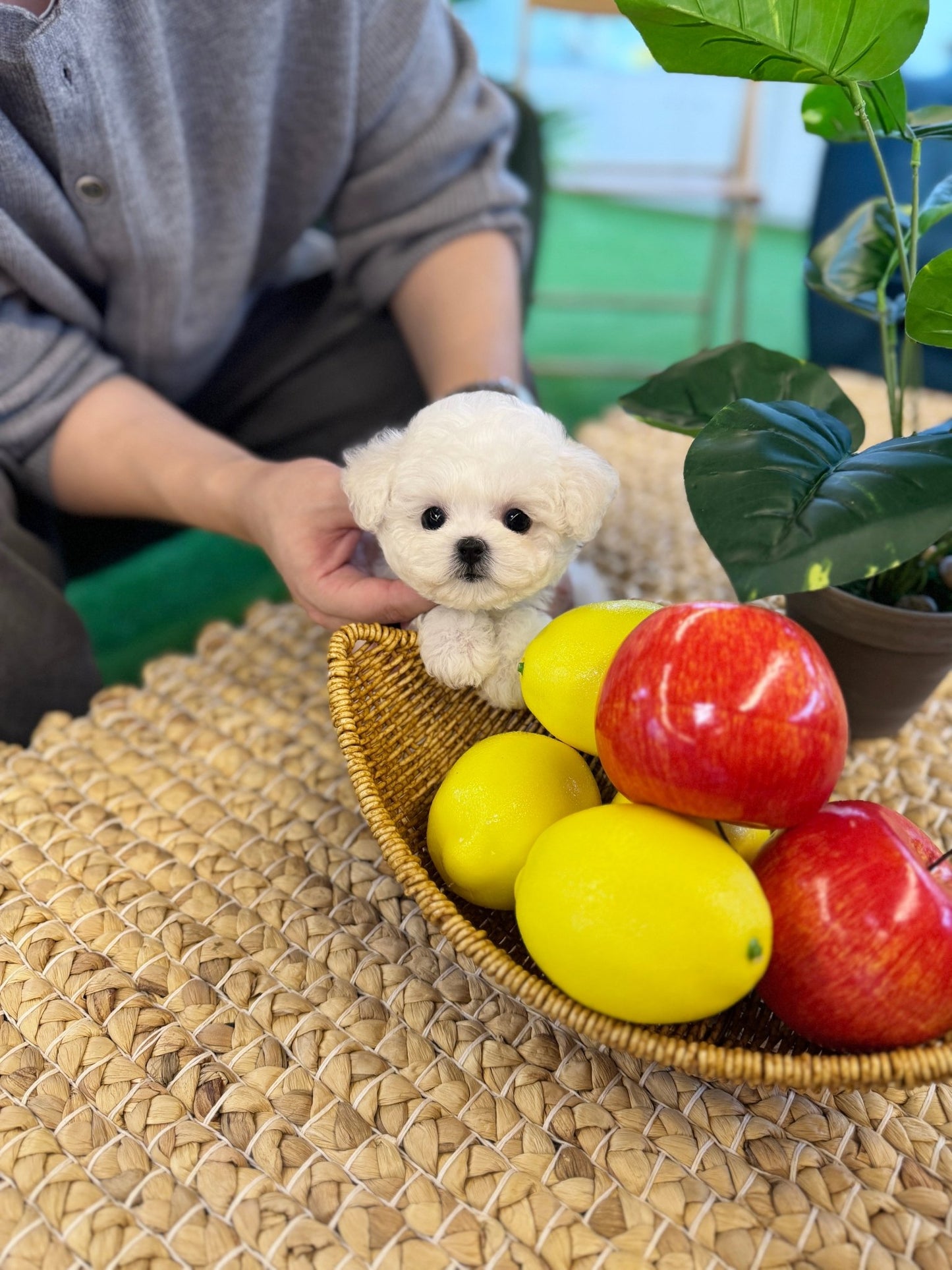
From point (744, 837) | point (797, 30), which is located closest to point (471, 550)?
point (744, 837)

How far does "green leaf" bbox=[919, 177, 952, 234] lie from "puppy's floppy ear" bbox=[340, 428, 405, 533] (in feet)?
1.36

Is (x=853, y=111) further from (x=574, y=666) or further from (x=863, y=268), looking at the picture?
(x=574, y=666)

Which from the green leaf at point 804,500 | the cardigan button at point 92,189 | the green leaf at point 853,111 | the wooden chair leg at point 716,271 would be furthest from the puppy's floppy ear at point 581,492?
the wooden chair leg at point 716,271

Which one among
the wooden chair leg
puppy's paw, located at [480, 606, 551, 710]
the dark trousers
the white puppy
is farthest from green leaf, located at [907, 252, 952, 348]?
the wooden chair leg

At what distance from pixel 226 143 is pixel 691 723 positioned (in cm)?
84

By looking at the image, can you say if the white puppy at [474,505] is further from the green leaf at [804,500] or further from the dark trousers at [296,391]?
the dark trousers at [296,391]

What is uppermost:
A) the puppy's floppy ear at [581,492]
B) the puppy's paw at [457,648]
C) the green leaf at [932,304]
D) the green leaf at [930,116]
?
the green leaf at [930,116]

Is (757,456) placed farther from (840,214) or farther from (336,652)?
(840,214)

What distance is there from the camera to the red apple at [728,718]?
0.49m

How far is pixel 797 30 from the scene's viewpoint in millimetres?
568

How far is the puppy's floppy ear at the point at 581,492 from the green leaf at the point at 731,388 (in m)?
0.11

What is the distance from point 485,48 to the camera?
3576 mm

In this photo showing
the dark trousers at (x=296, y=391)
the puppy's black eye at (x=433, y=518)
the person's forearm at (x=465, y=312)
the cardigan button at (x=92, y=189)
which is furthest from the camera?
the dark trousers at (x=296, y=391)

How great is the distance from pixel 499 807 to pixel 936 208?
1.77 feet
